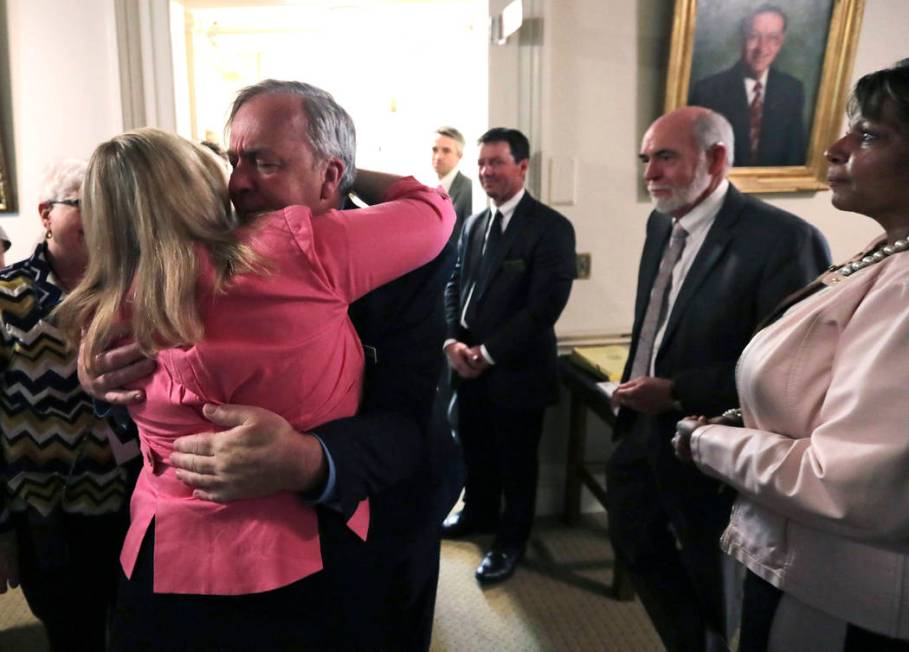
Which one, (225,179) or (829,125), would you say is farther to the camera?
(829,125)

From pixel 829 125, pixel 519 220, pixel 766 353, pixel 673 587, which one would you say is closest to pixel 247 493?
pixel 766 353

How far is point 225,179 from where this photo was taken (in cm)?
97

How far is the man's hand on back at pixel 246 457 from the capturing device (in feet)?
2.79

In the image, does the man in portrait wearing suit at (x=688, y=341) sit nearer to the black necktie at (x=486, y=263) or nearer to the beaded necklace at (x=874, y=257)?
the beaded necklace at (x=874, y=257)

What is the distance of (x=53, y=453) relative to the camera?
145 centimetres

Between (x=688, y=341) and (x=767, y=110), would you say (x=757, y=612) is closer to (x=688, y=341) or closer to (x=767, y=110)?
(x=688, y=341)

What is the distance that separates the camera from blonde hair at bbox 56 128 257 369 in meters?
0.83

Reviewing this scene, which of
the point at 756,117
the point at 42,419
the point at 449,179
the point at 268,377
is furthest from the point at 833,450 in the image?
the point at 449,179

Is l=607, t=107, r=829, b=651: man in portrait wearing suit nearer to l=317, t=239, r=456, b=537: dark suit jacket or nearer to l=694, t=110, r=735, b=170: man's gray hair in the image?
l=694, t=110, r=735, b=170: man's gray hair

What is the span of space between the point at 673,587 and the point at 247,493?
1.56 m

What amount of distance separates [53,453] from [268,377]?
2.90 ft

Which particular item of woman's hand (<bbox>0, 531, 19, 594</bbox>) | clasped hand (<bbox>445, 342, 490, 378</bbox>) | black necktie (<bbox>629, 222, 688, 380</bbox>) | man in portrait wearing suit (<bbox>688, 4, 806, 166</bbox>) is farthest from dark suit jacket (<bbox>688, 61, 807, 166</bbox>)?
woman's hand (<bbox>0, 531, 19, 594</bbox>)

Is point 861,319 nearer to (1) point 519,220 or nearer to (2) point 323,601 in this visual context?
(2) point 323,601

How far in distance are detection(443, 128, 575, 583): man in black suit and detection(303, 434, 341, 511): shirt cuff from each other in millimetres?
1737
